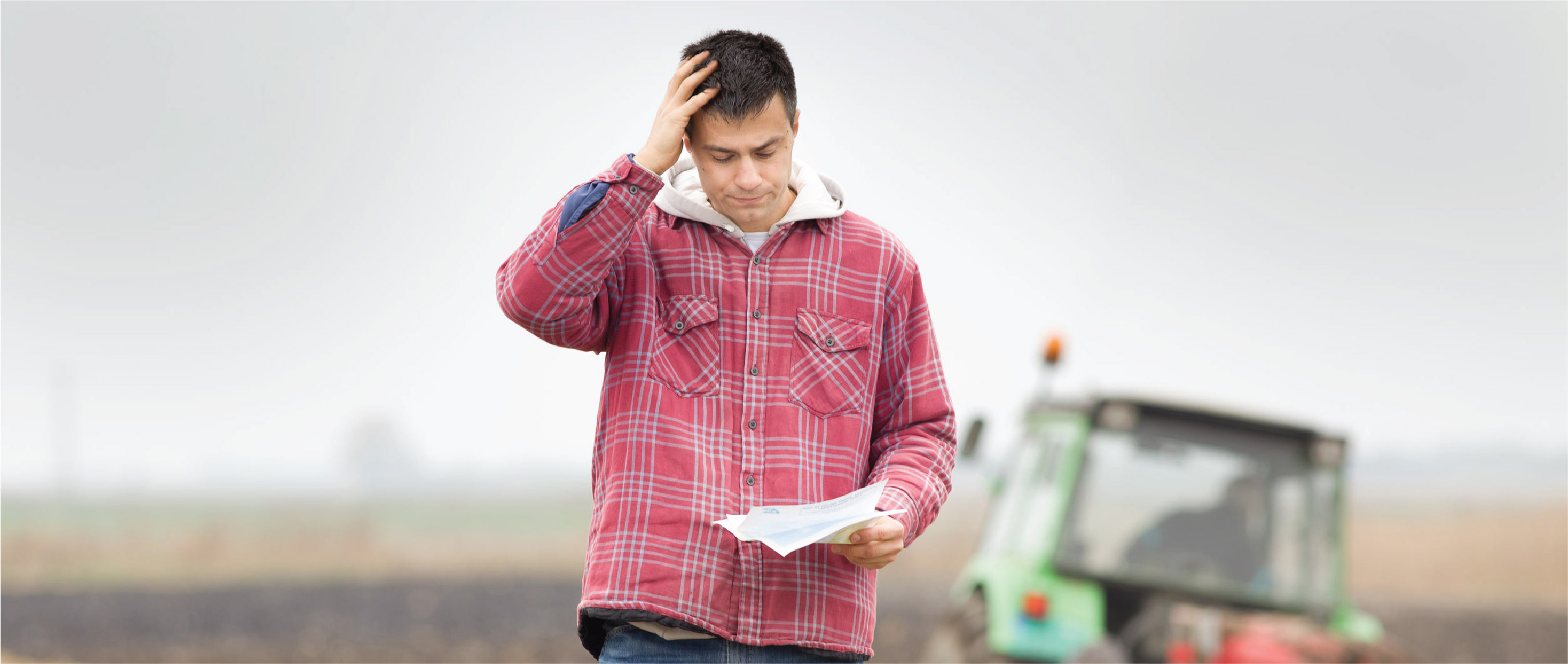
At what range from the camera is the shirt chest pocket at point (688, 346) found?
2016 millimetres

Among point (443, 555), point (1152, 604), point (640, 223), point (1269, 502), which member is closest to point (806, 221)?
point (640, 223)

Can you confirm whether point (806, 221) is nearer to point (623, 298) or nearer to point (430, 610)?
point (623, 298)

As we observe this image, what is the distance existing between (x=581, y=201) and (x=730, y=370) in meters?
0.35

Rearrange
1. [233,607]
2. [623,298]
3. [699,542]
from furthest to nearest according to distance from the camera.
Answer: [233,607] < [623,298] < [699,542]

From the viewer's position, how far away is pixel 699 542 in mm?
1933

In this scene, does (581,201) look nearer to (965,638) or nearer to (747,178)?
(747,178)

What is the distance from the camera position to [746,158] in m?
1.97

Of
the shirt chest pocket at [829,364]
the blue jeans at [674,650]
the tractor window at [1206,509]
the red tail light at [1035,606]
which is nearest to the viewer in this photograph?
the blue jeans at [674,650]

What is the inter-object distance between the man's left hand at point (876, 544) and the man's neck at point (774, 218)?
50 centimetres

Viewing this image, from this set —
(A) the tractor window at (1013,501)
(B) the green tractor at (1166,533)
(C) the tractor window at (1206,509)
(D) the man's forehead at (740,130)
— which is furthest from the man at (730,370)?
(A) the tractor window at (1013,501)

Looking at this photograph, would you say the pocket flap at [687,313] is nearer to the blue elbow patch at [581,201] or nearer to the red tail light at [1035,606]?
the blue elbow patch at [581,201]

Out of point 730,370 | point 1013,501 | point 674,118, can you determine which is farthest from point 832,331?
point 1013,501

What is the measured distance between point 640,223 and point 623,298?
132 mm

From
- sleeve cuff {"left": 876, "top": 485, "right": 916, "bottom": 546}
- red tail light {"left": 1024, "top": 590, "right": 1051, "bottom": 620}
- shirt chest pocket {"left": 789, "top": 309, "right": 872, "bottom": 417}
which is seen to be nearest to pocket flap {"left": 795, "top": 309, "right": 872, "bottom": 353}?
shirt chest pocket {"left": 789, "top": 309, "right": 872, "bottom": 417}
